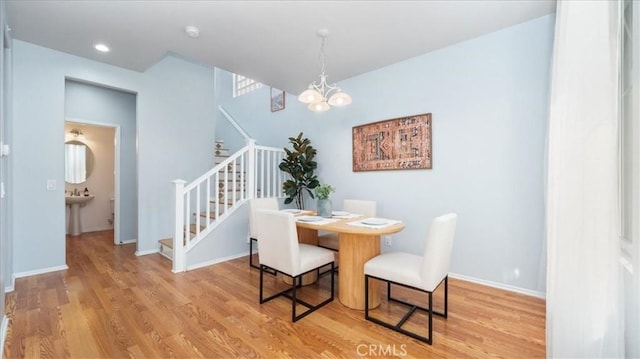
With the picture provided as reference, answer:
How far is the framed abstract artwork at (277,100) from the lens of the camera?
5.23 meters

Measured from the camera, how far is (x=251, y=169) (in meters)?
4.07

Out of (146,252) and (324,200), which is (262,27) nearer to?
(324,200)

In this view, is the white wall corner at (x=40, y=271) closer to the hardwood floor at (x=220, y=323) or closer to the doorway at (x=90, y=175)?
the hardwood floor at (x=220, y=323)

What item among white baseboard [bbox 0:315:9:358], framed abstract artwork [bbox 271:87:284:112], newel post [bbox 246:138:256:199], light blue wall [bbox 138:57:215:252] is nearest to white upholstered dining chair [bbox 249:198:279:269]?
newel post [bbox 246:138:256:199]

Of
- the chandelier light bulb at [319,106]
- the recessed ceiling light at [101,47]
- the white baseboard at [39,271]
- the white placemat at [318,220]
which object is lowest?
the white baseboard at [39,271]

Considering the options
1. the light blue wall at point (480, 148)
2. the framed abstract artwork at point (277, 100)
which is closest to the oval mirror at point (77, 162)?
the framed abstract artwork at point (277, 100)

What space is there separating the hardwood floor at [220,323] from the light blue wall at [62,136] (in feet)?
1.72

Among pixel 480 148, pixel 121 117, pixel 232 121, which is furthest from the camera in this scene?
pixel 232 121

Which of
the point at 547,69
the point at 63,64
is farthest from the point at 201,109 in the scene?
the point at 547,69

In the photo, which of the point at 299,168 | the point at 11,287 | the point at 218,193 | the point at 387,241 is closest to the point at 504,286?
the point at 387,241

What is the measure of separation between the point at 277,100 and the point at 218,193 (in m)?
2.20

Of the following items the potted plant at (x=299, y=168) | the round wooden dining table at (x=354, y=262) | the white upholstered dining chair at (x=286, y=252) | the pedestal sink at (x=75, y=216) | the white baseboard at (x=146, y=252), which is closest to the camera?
the white upholstered dining chair at (x=286, y=252)

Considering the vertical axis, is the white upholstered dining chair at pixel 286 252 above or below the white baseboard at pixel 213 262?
above

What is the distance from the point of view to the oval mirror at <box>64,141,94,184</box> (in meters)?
5.23
